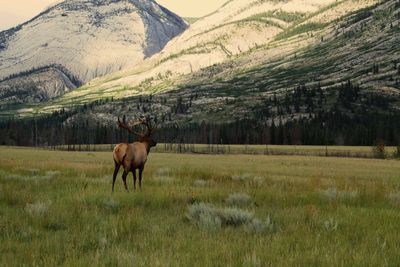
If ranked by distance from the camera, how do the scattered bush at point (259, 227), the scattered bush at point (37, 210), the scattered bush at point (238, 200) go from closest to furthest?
the scattered bush at point (259, 227) → the scattered bush at point (37, 210) → the scattered bush at point (238, 200)

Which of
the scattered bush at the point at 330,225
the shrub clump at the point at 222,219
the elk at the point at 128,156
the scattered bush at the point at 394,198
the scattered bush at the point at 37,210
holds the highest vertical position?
the elk at the point at 128,156

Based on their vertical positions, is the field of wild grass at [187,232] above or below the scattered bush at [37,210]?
below

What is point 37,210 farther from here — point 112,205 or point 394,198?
point 394,198

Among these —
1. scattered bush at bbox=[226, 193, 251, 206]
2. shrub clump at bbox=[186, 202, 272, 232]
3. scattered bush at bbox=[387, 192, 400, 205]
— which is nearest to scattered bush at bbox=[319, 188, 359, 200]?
scattered bush at bbox=[387, 192, 400, 205]

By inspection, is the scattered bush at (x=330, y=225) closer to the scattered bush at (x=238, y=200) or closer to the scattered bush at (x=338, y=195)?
the scattered bush at (x=238, y=200)

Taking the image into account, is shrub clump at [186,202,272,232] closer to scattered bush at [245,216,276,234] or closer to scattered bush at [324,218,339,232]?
scattered bush at [245,216,276,234]

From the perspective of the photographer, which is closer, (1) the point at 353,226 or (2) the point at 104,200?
(1) the point at 353,226

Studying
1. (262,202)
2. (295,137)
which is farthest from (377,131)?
(262,202)

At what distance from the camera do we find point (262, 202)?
11906 mm

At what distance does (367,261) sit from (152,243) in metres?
3.29

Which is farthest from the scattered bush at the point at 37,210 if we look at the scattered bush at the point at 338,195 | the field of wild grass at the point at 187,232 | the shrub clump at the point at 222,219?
the scattered bush at the point at 338,195

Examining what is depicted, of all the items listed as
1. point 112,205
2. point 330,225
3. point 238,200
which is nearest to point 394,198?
point 238,200

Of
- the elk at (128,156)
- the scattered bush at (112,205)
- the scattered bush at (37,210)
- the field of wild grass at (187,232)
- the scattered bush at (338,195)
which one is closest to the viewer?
the field of wild grass at (187,232)

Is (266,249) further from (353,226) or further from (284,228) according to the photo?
(353,226)
